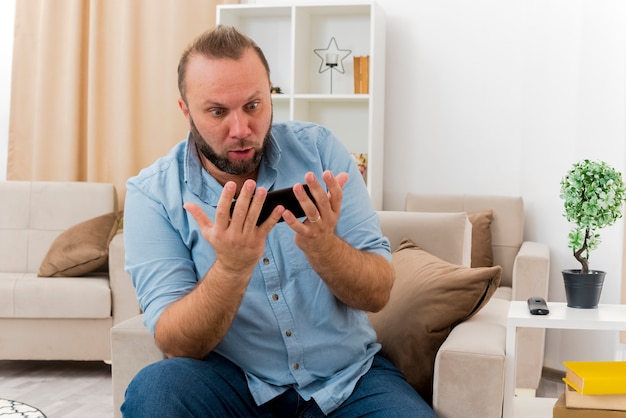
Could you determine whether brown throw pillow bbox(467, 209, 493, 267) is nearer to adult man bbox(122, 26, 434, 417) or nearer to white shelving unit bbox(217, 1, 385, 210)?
white shelving unit bbox(217, 1, 385, 210)

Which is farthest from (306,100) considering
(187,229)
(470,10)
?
(187,229)

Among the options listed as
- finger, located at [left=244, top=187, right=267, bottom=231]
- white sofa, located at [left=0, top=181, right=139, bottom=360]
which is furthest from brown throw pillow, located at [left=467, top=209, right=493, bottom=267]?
finger, located at [left=244, top=187, right=267, bottom=231]

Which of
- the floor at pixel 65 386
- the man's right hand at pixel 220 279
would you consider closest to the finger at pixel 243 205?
the man's right hand at pixel 220 279

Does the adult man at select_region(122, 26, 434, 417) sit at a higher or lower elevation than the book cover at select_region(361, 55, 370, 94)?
lower

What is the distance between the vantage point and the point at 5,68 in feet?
15.2

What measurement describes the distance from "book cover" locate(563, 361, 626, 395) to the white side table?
0.30 ft

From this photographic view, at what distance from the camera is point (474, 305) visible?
6.45 feet

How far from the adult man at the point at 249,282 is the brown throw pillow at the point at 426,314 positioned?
0.12 metres

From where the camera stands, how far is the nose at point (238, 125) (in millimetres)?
1683

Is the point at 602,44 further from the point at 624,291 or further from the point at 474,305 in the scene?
the point at 474,305

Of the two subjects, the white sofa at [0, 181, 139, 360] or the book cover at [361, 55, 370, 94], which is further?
the book cover at [361, 55, 370, 94]

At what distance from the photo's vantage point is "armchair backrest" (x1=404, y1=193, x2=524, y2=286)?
3.85m

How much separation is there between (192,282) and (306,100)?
2655mm

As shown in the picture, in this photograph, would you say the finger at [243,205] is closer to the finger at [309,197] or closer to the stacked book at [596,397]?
the finger at [309,197]
